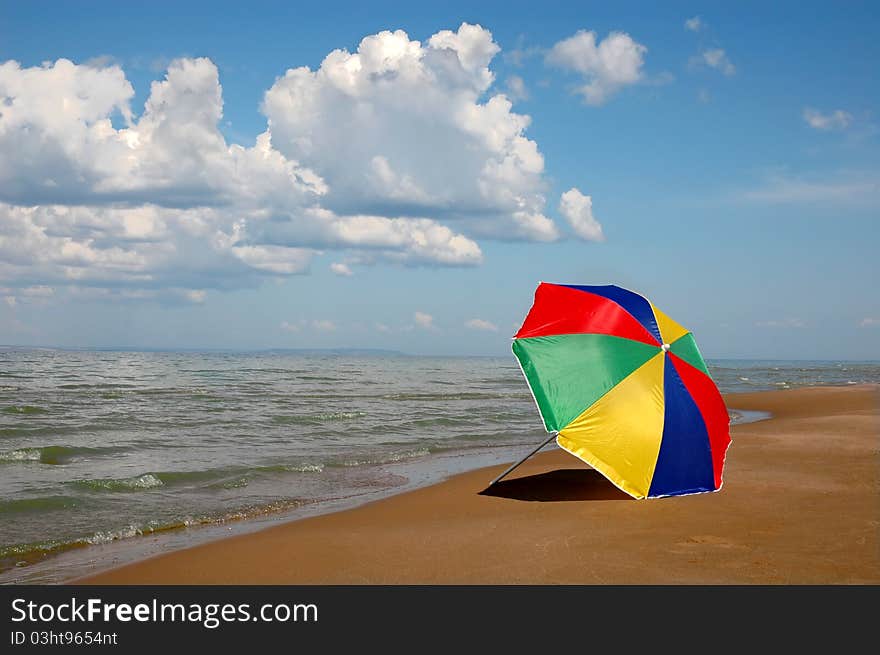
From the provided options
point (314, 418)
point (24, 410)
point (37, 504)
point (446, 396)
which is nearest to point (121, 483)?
point (37, 504)

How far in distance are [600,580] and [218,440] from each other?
12644 mm

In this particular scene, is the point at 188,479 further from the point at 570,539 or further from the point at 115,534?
the point at 570,539

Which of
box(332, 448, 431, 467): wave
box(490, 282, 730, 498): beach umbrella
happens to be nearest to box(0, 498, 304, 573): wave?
box(332, 448, 431, 467): wave

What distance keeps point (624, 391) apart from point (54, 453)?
454 inches

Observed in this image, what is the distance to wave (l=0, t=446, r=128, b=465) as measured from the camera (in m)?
13.7

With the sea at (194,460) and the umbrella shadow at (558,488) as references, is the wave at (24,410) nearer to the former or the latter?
the sea at (194,460)

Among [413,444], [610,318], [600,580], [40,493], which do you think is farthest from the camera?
[413,444]

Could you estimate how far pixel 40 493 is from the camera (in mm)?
10695

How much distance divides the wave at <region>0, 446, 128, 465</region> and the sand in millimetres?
7148

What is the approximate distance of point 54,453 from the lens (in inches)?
567

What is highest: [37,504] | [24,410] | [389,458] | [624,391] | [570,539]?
[624,391]

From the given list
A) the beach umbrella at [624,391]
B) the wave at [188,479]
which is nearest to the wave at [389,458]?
the wave at [188,479]
